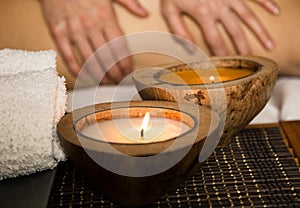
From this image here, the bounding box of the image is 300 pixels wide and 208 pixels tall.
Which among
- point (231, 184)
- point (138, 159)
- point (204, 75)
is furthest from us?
point (204, 75)

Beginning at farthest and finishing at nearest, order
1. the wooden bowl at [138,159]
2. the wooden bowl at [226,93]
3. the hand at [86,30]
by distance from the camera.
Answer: the hand at [86,30]
the wooden bowl at [226,93]
the wooden bowl at [138,159]

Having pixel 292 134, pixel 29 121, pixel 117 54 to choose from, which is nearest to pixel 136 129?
pixel 29 121

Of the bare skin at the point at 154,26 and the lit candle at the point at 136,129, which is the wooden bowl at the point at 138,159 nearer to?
the lit candle at the point at 136,129

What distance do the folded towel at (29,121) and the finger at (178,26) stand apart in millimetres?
342

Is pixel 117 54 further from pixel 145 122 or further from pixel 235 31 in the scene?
pixel 145 122

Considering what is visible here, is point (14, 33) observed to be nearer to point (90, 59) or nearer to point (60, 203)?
point (90, 59)

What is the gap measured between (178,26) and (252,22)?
0.13m

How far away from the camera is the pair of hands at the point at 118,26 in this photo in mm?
844

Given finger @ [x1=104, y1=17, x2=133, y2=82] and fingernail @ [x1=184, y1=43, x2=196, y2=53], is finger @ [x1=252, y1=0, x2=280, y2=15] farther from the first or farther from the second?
finger @ [x1=104, y1=17, x2=133, y2=82]

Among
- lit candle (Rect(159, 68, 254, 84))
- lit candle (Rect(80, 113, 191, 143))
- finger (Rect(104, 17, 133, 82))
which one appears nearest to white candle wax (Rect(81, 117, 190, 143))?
lit candle (Rect(80, 113, 191, 143))

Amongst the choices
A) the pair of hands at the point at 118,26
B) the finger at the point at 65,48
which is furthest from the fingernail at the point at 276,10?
the finger at the point at 65,48

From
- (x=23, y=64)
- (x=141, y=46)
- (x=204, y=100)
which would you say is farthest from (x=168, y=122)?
(x=141, y=46)

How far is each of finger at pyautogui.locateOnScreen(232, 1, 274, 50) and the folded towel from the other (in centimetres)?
42

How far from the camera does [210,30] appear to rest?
0.86m
